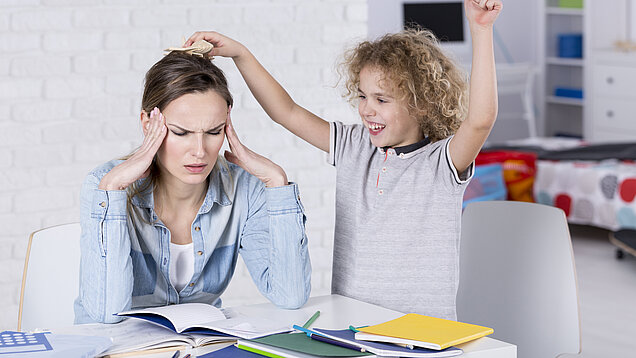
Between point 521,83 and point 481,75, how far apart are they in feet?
16.9

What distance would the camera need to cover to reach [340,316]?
1.58 metres

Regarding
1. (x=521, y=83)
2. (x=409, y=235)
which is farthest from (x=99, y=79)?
(x=521, y=83)

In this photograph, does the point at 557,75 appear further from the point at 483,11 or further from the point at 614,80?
the point at 483,11

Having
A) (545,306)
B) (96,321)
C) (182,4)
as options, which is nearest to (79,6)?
(182,4)

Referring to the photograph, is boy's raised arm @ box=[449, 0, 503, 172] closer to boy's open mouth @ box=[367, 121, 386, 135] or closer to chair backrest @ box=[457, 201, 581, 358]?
boy's open mouth @ box=[367, 121, 386, 135]

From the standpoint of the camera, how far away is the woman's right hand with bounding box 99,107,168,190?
5.31ft

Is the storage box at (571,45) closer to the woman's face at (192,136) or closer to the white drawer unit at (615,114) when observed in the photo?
the white drawer unit at (615,114)

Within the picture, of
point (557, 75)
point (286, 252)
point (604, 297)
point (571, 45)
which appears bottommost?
point (604, 297)

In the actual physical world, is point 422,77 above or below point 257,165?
above

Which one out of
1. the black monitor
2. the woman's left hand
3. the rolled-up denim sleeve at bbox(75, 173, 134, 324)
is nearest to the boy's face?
the woman's left hand

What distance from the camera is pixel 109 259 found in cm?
159

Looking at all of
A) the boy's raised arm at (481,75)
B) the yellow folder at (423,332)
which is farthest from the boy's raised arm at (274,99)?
the yellow folder at (423,332)

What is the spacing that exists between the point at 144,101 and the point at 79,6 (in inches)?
41.1

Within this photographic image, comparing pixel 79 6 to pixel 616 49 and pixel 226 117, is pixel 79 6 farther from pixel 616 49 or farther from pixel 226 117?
pixel 616 49
